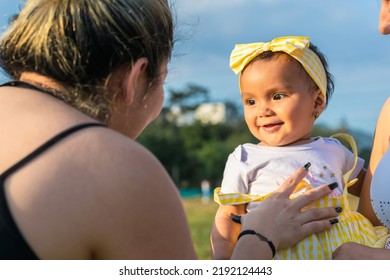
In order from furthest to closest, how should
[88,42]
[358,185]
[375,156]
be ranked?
1. [358,185]
2. [375,156]
3. [88,42]

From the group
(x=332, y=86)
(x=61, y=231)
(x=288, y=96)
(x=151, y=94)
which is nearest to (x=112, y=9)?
(x=151, y=94)

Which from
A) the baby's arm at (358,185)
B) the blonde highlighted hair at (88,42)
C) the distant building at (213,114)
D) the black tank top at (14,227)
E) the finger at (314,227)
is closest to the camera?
the black tank top at (14,227)

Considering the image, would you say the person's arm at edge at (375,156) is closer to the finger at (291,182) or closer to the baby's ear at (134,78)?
the finger at (291,182)

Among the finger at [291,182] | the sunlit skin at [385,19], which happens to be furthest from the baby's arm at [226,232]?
the sunlit skin at [385,19]

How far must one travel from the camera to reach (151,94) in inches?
80.6

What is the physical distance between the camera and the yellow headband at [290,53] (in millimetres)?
2703

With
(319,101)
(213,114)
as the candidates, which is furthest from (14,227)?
(213,114)

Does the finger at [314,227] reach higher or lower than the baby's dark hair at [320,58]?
lower

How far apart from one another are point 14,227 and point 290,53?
1.60m

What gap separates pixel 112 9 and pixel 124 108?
34 centimetres

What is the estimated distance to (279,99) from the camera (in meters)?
2.71

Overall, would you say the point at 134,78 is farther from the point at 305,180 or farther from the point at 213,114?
the point at 213,114

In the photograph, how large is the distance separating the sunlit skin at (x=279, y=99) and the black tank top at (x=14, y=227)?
1235 mm

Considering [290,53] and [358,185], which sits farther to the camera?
[358,185]
